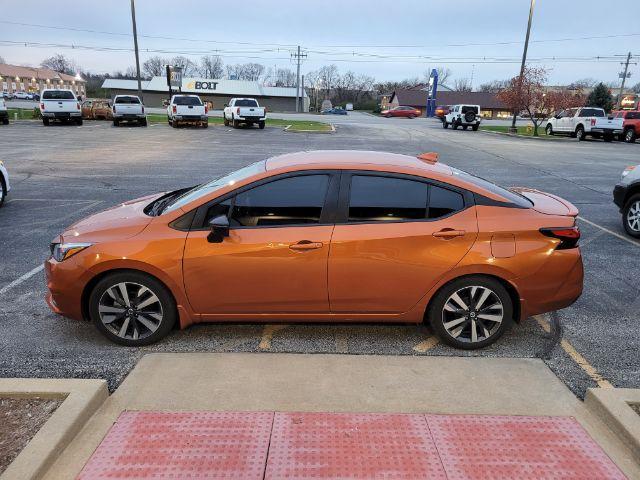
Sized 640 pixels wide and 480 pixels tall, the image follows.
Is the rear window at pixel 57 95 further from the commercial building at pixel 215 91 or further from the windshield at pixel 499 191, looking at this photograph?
the commercial building at pixel 215 91

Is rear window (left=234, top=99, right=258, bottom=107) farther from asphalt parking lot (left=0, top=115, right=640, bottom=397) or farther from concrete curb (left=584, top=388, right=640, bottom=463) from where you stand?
concrete curb (left=584, top=388, right=640, bottom=463)

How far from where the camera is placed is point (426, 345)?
4.15 m

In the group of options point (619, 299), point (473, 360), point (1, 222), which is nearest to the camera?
point (473, 360)

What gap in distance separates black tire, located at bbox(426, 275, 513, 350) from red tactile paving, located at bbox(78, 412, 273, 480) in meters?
1.67

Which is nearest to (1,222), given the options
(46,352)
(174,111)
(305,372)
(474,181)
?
(46,352)

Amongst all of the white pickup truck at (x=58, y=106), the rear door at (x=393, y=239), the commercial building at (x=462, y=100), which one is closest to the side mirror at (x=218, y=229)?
the rear door at (x=393, y=239)

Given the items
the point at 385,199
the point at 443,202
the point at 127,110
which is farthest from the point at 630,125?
the point at 385,199

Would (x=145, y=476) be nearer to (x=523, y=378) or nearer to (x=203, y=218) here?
(x=203, y=218)

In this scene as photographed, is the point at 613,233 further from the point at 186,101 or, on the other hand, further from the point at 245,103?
the point at 186,101

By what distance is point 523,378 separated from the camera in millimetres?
3637

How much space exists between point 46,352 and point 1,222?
4941mm

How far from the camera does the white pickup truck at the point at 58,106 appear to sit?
1085 inches

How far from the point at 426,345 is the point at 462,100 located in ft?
316

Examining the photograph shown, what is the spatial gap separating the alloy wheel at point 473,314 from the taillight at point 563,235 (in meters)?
0.66
